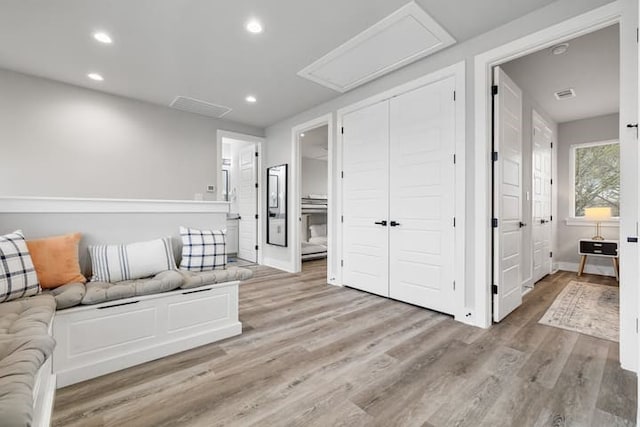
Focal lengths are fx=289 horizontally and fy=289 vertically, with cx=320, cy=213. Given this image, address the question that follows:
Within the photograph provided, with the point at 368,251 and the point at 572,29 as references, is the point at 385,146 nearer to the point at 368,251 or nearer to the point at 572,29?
the point at 368,251

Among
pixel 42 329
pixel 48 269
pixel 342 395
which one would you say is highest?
pixel 48 269

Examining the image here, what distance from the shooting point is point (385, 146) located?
3252mm

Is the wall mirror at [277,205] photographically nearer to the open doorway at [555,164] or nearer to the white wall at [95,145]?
the white wall at [95,145]

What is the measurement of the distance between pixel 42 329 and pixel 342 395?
1422 millimetres

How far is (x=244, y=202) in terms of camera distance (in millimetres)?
5773

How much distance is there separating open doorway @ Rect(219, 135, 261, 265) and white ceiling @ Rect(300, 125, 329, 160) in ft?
3.58

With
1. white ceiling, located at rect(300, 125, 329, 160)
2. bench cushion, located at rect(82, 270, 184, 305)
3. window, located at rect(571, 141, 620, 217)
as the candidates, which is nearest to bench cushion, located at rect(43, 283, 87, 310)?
bench cushion, located at rect(82, 270, 184, 305)

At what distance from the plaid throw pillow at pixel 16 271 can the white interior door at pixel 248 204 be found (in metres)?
3.74

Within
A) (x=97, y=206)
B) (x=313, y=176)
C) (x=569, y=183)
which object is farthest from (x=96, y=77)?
(x=569, y=183)

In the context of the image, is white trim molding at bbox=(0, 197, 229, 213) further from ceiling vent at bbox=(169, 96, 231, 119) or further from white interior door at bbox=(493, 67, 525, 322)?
white interior door at bbox=(493, 67, 525, 322)

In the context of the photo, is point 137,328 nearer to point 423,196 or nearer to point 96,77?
point 423,196

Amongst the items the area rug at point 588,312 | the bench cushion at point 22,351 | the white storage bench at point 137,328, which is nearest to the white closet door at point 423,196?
the area rug at point 588,312

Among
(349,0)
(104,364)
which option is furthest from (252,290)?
(349,0)

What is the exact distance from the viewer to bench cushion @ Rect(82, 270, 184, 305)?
177 cm
